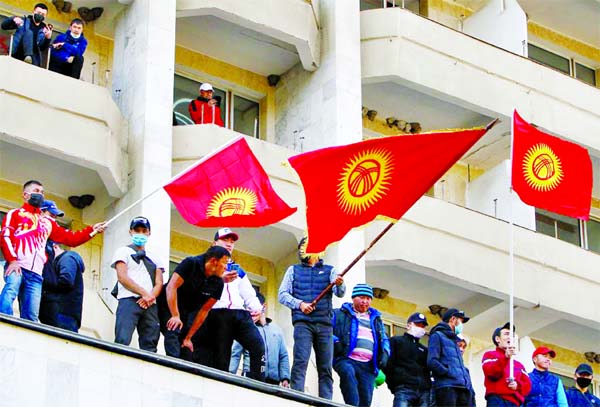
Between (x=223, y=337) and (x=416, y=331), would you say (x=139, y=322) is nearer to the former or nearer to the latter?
(x=223, y=337)

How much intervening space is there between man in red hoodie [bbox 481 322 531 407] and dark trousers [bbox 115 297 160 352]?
3.96 meters

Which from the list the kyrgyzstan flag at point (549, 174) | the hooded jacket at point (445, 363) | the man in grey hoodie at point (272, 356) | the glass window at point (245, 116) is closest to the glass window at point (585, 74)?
the glass window at point (245, 116)

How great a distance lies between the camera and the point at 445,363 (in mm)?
23031

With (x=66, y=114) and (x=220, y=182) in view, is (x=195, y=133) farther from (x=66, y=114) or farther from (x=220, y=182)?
(x=220, y=182)

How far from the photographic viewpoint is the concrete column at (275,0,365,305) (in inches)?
1110

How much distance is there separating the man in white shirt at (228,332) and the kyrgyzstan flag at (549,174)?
175 inches

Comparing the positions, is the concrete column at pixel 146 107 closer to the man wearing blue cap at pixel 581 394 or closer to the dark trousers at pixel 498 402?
the dark trousers at pixel 498 402

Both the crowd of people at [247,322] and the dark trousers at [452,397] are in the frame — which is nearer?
the crowd of people at [247,322]

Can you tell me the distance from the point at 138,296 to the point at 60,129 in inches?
189

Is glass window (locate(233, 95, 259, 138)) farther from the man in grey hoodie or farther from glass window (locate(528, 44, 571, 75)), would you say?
the man in grey hoodie

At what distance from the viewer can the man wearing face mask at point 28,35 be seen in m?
25.5

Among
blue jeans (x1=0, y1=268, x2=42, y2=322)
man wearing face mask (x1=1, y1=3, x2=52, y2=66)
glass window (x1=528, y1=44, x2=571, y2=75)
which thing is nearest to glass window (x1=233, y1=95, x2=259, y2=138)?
man wearing face mask (x1=1, y1=3, x2=52, y2=66)

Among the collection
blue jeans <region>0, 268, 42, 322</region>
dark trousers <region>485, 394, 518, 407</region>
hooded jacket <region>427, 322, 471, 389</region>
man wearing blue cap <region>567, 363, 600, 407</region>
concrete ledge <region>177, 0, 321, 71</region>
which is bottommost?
blue jeans <region>0, 268, 42, 322</region>

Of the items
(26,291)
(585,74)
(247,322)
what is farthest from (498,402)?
(585,74)
